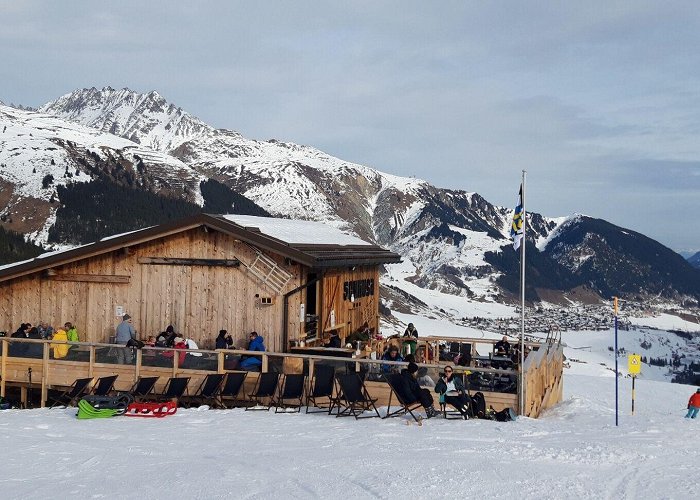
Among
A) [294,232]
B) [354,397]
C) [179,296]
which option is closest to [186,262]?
[179,296]

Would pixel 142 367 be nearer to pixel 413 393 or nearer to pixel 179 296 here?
pixel 179 296

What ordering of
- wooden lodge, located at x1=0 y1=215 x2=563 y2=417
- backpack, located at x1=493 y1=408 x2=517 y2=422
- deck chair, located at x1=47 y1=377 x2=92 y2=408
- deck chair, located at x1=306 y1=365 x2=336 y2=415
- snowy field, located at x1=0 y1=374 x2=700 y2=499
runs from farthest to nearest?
wooden lodge, located at x1=0 y1=215 x2=563 y2=417, deck chair, located at x1=47 y1=377 x2=92 y2=408, deck chair, located at x1=306 y1=365 x2=336 y2=415, backpack, located at x1=493 y1=408 x2=517 y2=422, snowy field, located at x1=0 y1=374 x2=700 y2=499

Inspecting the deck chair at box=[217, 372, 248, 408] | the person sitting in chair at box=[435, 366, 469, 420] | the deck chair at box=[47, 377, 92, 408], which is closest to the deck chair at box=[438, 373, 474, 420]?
the person sitting in chair at box=[435, 366, 469, 420]

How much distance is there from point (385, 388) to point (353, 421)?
56.9 inches

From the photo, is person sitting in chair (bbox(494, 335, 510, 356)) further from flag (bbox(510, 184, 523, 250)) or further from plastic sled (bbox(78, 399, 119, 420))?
plastic sled (bbox(78, 399, 119, 420))

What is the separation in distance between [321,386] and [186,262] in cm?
627

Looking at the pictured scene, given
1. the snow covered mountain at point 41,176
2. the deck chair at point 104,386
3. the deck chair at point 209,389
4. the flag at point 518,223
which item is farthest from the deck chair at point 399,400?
the snow covered mountain at point 41,176

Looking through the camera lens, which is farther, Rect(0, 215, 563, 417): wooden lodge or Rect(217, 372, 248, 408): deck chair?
Rect(0, 215, 563, 417): wooden lodge

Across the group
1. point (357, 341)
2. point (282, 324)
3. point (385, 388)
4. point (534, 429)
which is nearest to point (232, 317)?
point (282, 324)

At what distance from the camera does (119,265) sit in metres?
20.3

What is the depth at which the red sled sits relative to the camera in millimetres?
15266

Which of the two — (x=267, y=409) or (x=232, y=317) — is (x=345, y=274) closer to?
(x=232, y=317)

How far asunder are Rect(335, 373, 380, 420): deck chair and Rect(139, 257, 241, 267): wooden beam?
18.5 ft

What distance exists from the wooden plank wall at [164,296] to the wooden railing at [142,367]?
95.0 inches
